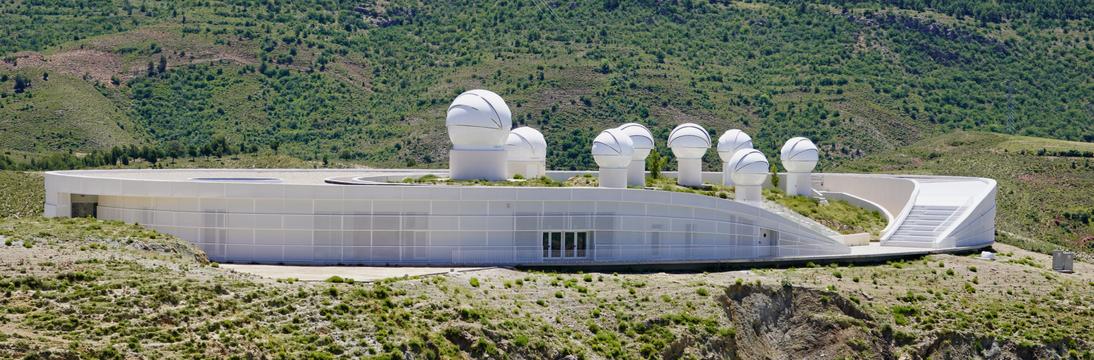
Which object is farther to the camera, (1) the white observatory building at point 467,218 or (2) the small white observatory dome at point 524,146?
(2) the small white observatory dome at point 524,146

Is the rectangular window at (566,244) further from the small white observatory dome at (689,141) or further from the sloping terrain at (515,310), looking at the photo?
the small white observatory dome at (689,141)

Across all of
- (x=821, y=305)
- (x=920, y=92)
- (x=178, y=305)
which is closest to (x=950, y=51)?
(x=920, y=92)

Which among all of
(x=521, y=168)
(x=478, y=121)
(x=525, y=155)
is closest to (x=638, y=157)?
(x=525, y=155)

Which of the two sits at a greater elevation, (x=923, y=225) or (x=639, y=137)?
(x=639, y=137)

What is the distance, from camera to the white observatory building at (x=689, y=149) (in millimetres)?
74562

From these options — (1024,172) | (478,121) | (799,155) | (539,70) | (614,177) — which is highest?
(539,70)

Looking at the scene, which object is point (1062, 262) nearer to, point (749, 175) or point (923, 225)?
point (923, 225)

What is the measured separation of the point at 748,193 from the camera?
67.7 m

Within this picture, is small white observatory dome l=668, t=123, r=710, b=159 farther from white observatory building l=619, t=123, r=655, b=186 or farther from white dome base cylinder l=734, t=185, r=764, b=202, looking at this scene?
white dome base cylinder l=734, t=185, r=764, b=202

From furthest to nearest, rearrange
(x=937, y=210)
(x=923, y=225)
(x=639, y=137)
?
(x=639, y=137)
(x=937, y=210)
(x=923, y=225)

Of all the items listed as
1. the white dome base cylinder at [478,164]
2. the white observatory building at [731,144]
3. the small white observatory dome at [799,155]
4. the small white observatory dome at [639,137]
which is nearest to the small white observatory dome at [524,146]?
the small white observatory dome at [639,137]

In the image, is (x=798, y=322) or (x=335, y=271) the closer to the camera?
(x=335, y=271)

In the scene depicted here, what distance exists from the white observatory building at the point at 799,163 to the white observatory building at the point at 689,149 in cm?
417

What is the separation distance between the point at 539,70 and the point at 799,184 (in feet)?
112
